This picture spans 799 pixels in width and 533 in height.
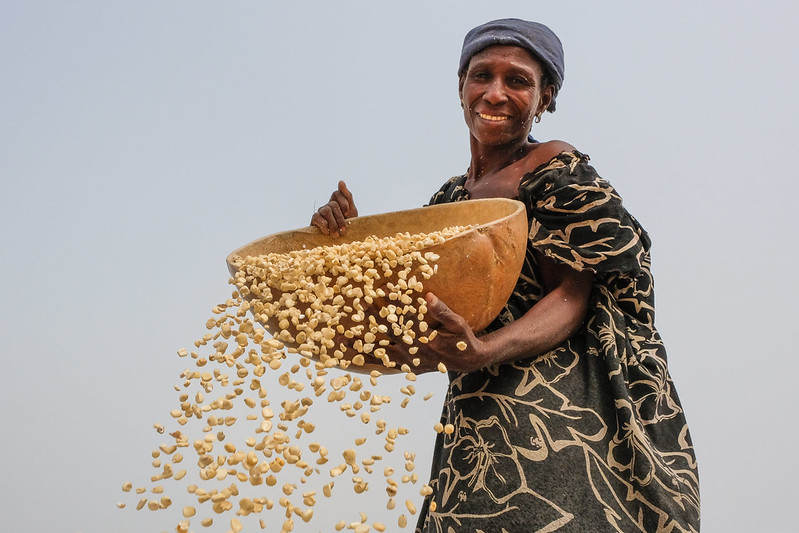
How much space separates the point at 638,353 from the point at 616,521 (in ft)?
1.08

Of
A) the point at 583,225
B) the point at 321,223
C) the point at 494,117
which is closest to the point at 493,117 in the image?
the point at 494,117

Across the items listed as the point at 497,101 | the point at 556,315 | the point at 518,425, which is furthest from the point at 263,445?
the point at 497,101

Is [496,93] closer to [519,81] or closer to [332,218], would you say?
[519,81]

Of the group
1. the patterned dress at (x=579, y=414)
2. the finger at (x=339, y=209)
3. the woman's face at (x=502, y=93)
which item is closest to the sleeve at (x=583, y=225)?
the patterned dress at (x=579, y=414)

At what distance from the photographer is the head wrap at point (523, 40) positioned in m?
1.57

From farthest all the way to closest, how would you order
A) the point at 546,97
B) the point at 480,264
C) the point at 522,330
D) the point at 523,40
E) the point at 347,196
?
the point at 347,196 → the point at 546,97 → the point at 523,40 → the point at 522,330 → the point at 480,264

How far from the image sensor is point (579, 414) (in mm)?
1388

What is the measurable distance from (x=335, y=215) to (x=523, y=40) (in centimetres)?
56

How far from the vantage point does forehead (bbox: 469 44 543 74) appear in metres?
1.57

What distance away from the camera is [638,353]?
58.6 inches

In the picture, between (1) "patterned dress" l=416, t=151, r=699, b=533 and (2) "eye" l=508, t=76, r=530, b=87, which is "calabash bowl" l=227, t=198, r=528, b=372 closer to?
(1) "patterned dress" l=416, t=151, r=699, b=533

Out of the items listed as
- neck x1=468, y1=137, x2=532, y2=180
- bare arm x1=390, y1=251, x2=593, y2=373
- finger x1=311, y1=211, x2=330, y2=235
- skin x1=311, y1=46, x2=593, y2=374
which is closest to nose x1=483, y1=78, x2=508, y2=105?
skin x1=311, y1=46, x2=593, y2=374

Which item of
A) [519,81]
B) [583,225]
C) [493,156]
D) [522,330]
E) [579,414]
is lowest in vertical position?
[579,414]

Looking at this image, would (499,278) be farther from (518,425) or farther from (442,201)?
(442,201)
